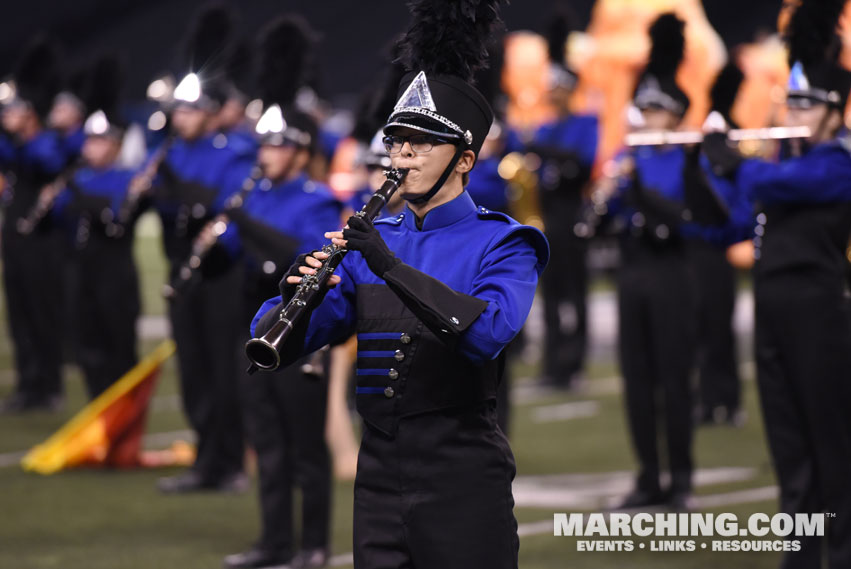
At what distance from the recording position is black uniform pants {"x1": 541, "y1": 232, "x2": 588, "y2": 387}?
35.6 feet

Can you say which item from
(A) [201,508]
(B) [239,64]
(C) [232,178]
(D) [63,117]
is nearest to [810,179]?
(C) [232,178]

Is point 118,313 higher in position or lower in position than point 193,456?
higher

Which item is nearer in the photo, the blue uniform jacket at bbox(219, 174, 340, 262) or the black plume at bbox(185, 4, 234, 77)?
the blue uniform jacket at bbox(219, 174, 340, 262)

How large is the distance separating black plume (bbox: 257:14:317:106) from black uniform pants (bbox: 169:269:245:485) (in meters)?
1.10

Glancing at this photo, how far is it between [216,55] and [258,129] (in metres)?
2.36

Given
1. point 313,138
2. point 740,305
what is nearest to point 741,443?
point 313,138

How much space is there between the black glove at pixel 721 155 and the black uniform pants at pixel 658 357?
135 cm

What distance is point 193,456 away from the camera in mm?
7895

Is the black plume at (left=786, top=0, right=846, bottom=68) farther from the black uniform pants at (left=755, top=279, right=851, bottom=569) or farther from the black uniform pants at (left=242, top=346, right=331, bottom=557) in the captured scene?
the black uniform pants at (left=242, top=346, right=331, bottom=557)

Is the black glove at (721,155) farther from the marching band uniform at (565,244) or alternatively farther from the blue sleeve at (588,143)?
the blue sleeve at (588,143)

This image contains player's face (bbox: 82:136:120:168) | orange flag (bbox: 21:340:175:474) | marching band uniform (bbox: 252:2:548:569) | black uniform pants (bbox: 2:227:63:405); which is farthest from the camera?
black uniform pants (bbox: 2:227:63:405)

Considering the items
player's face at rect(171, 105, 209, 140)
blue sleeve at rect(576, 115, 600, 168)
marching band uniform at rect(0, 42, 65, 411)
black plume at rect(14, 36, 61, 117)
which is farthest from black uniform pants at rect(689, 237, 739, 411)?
black plume at rect(14, 36, 61, 117)

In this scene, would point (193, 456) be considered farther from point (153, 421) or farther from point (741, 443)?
point (741, 443)

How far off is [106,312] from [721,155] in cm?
452
